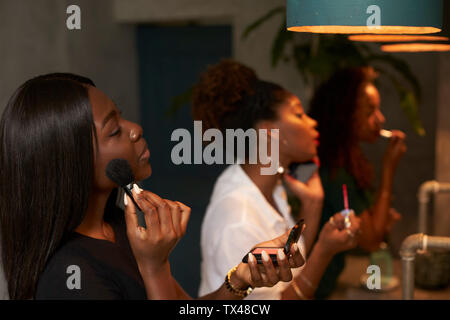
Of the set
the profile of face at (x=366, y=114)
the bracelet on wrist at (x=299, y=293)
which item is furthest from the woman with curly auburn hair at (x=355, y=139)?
the bracelet on wrist at (x=299, y=293)

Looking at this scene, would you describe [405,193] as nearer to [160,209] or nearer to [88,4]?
[88,4]

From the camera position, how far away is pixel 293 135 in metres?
1.32

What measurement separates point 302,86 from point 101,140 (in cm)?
163

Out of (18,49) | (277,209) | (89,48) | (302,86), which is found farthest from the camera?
(302,86)

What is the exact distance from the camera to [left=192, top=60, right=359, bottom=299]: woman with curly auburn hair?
48.2 inches

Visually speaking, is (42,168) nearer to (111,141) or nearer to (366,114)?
(111,141)

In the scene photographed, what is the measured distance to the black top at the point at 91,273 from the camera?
2.62ft

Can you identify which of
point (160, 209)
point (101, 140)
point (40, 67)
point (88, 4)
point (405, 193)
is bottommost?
point (405, 193)

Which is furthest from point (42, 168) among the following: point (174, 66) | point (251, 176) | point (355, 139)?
point (174, 66)

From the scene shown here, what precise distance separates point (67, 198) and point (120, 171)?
0.29 ft

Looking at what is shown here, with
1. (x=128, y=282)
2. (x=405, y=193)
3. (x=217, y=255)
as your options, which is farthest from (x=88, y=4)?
(x=405, y=193)

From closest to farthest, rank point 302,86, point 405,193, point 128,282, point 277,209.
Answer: point 128,282 < point 277,209 < point 302,86 < point 405,193
